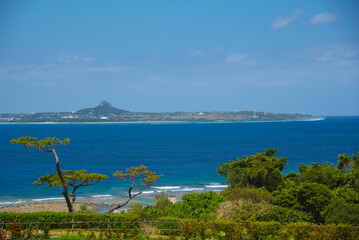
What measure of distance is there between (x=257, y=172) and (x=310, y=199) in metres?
8.50

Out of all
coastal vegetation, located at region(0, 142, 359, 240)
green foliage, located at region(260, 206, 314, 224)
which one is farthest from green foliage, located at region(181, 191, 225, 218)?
green foliage, located at region(260, 206, 314, 224)

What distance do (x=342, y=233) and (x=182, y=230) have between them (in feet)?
23.1

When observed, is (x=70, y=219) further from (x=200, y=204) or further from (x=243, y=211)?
(x=200, y=204)

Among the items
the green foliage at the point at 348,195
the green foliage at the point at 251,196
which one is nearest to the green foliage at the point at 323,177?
the green foliage at the point at 348,195

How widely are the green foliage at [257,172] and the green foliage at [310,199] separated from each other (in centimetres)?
742

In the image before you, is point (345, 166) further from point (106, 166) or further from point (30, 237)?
point (106, 166)

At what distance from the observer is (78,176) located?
24.7 metres

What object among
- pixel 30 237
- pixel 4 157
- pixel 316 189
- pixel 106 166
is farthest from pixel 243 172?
pixel 4 157

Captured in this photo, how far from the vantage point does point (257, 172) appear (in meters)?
32.2

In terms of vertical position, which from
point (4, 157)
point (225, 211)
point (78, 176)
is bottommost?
point (4, 157)

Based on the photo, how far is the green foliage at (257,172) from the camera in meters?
32.2

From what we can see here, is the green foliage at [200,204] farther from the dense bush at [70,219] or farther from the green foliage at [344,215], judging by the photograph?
the green foliage at [344,215]

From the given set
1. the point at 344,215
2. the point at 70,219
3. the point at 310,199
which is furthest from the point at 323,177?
the point at 70,219

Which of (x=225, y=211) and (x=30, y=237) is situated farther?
(x=225, y=211)
